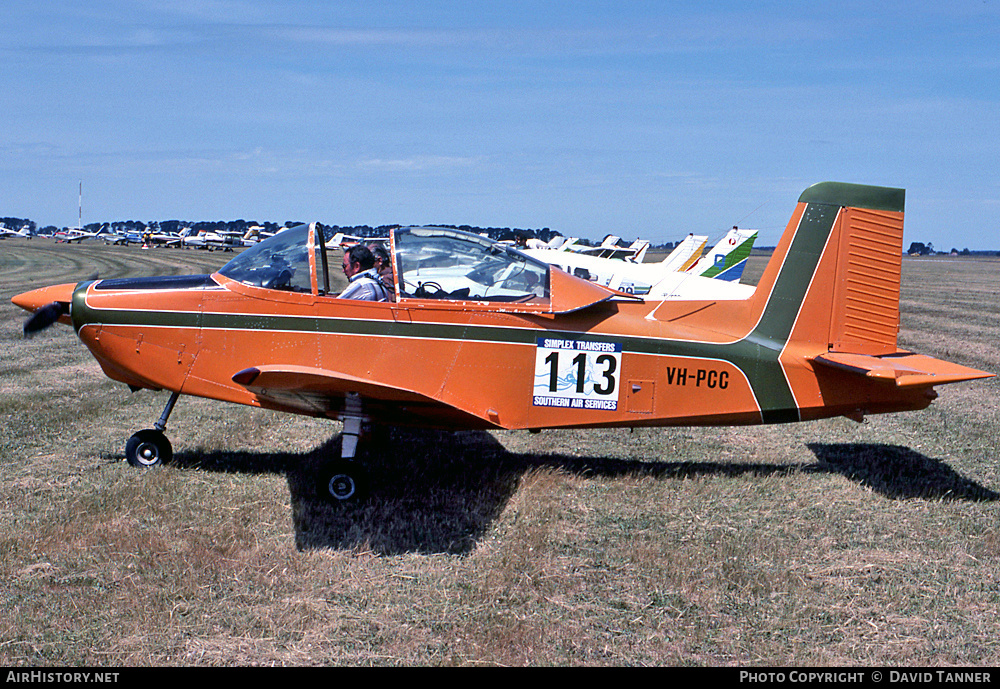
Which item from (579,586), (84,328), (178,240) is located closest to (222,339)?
(84,328)

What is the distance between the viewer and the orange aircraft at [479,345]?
613 cm

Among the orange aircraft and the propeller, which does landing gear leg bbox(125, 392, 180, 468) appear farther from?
the propeller

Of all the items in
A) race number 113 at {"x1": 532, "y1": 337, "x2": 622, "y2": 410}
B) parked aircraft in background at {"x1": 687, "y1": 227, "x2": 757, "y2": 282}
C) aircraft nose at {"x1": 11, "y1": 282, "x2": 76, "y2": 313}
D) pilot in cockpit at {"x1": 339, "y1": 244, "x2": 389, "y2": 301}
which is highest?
parked aircraft in background at {"x1": 687, "y1": 227, "x2": 757, "y2": 282}

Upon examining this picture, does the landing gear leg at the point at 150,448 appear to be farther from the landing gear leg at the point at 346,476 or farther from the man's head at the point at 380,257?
the man's head at the point at 380,257

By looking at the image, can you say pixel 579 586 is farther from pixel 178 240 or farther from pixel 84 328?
pixel 178 240

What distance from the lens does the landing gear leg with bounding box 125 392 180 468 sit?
6.75 metres

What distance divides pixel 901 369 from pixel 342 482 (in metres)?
4.38

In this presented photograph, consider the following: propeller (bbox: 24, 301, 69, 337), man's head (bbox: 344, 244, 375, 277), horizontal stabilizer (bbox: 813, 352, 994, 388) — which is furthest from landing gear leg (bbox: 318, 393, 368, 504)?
horizontal stabilizer (bbox: 813, 352, 994, 388)

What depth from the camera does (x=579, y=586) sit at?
4.82 m

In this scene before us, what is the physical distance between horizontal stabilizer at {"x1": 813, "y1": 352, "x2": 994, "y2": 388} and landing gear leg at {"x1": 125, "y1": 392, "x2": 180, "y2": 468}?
5.54m

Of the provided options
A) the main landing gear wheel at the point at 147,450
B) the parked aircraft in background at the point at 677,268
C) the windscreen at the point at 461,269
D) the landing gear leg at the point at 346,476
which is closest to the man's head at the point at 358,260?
the windscreen at the point at 461,269

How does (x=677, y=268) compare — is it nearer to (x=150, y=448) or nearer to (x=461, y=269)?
(x=461, y=269)

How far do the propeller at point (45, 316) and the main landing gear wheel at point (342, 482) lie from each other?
2666 millimetres

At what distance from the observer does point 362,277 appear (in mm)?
6484
